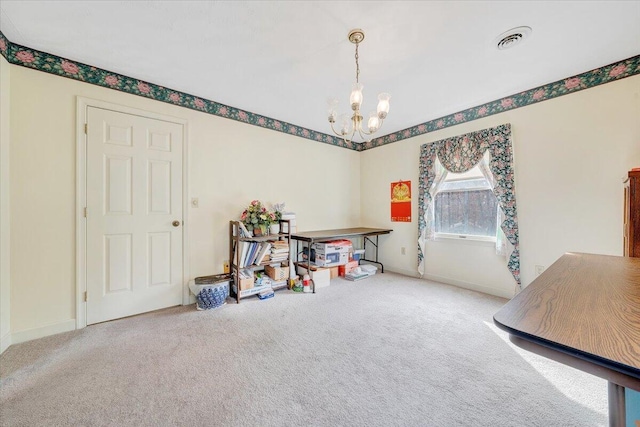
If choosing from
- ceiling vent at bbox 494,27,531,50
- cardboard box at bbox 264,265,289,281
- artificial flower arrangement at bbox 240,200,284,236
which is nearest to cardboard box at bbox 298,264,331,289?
cardboard box at bbox 264,265,289,281

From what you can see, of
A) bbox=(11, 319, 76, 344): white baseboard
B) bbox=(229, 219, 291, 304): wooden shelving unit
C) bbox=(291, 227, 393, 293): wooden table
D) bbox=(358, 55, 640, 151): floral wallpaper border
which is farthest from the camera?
bbox=(291, 227, 393, 293): wooden table

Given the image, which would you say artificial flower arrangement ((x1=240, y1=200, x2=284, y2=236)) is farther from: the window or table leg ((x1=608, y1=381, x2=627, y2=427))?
table leg ((x1=608, y1=381, x2=627, y2=427))

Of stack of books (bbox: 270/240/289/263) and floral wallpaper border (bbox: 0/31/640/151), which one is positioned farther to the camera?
stack of books (bbox: 270/240/289/263)

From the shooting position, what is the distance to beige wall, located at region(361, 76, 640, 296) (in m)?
2.19

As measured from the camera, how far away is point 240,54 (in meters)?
2.05

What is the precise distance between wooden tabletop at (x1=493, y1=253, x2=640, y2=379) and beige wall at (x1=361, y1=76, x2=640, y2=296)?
5.99 feet

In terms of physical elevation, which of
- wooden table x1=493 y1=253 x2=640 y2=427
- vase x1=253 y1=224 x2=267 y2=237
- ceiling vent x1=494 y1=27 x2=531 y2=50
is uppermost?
ceiling vent x1=494 y1=27 x2=531 y2=50

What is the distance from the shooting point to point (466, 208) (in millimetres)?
3301

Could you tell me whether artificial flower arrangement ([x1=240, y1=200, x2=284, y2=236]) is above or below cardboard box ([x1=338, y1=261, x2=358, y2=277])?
above

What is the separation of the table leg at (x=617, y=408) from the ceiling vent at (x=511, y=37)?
2.23 metres

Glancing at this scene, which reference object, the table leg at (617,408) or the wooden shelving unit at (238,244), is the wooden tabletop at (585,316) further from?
the wooden shelving unit at (238,244)

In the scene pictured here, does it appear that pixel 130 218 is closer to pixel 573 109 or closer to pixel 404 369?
pixel 404 369

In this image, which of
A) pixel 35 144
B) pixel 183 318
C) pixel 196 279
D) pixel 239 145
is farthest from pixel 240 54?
pixel 183 318

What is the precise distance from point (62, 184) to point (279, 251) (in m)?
2.16
